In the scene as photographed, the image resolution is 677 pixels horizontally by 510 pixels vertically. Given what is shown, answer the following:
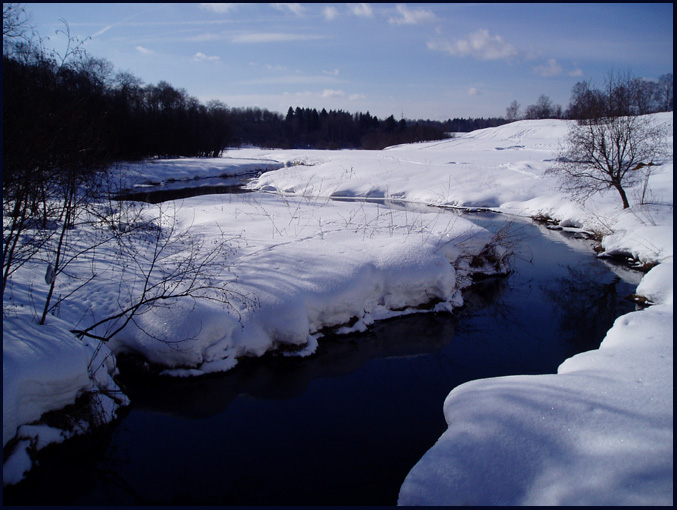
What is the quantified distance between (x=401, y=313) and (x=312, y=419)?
3.31 metres

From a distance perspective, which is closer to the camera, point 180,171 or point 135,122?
point 180,171

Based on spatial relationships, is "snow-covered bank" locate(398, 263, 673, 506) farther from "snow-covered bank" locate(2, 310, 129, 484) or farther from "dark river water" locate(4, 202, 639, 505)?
"snow-covered bank" locate(2, 310, 129, 484)

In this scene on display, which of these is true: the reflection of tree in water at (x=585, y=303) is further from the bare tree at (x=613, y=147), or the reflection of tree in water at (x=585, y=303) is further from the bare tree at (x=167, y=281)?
the bare tree at (x=613, y=147)

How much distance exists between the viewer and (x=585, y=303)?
8734 millimetres

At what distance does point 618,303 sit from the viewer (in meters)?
8.70

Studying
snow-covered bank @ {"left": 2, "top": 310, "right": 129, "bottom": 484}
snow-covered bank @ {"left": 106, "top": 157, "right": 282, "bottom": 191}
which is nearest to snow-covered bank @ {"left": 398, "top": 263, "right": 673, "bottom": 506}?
snow-covered bank @ {"left": 2, "top": 310, "right": 129, "bottom": 484}

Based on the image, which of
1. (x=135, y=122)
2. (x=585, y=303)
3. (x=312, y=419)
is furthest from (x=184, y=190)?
(x=312, y=419)

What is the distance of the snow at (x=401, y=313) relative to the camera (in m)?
3.49

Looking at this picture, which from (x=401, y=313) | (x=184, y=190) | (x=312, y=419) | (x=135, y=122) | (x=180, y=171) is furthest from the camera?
(x=135, y=122)

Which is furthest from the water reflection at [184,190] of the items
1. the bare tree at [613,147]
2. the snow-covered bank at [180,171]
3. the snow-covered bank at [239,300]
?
the bare tree at [613,147]

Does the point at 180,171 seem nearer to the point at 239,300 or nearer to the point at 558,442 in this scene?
the point at 239,300

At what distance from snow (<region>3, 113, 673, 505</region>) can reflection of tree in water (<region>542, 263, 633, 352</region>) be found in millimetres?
577

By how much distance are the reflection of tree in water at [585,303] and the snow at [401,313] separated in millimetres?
577

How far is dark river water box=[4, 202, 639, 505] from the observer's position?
4.08 metres
